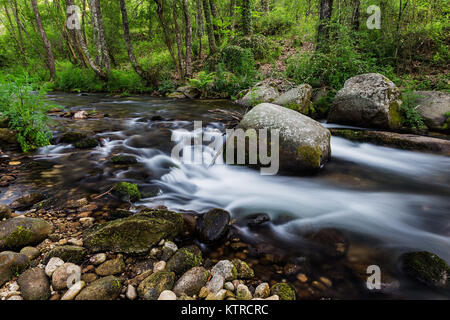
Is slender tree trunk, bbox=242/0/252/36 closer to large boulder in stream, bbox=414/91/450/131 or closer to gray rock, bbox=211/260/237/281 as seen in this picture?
large boulder in stream, bbox=414/91/450/131

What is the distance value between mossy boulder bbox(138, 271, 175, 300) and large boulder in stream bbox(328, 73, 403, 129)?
5.92 meters

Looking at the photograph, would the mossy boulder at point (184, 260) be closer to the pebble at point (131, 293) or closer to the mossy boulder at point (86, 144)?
the pebble at point (131, 293)

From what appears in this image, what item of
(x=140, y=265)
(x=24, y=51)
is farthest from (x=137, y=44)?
(x=140, y=265)

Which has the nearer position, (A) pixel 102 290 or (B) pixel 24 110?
(A) pixel 102 290

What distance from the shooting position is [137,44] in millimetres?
22594

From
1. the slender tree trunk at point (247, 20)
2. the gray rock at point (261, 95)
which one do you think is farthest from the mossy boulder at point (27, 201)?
the slender tree trunk at point (247, 20)

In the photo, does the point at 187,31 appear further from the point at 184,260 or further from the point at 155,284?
the point at 155,284

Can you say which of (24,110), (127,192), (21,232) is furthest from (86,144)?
(21,232)

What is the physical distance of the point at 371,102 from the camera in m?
5.60

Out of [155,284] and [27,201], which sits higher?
[27,201]

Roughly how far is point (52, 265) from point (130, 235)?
0.58 meters

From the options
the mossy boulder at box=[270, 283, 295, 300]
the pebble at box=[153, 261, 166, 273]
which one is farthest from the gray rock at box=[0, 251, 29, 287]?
the mossy boulder at box=[270, 283, 295, 300]

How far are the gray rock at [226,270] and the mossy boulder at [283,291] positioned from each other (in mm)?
319

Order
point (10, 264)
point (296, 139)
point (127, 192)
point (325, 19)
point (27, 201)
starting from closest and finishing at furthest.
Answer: point (10, 264) < point (27, 201) < point (127, 192) < point (296, 139) < point (325, 19)
